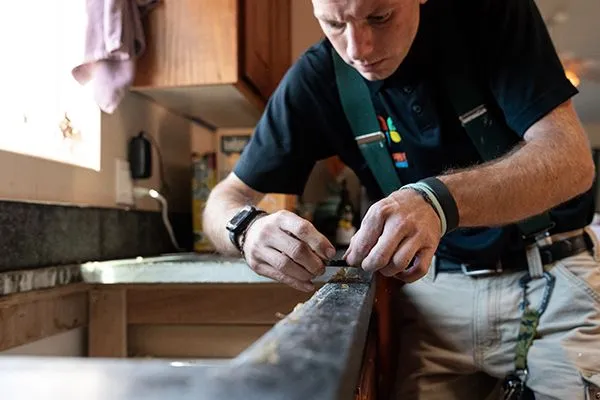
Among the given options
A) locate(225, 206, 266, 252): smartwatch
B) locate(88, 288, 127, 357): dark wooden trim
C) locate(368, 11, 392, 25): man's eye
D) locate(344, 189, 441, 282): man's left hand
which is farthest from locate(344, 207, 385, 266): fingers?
locate(88, 288, 127, 357): dark wooden trim

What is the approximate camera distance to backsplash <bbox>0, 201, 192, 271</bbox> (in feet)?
3.12

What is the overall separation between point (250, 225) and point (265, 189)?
0.28 meters

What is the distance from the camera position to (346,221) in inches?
80.3

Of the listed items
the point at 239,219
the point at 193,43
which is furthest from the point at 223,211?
the point at 193,43

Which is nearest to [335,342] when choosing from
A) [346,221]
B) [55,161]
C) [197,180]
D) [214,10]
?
[55,161]

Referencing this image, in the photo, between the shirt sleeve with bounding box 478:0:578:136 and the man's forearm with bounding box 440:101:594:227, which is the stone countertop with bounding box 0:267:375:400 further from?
the shirt sleeve with bounding box 478:0:578:136

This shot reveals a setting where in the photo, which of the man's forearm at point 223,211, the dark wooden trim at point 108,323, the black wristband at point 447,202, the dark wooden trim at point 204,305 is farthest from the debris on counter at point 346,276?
the dark wooden trim at point 108,323

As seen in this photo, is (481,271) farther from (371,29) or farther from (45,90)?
(45,90)

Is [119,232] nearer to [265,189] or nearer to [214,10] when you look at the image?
[265,189]

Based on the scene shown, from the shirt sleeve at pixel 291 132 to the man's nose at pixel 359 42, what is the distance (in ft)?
0.64

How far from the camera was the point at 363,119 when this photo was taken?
106 cm

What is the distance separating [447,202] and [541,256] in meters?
0.37

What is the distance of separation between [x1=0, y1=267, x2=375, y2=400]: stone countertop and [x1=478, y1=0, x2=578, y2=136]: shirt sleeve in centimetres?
65

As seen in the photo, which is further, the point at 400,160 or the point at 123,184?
the point at 123,184
